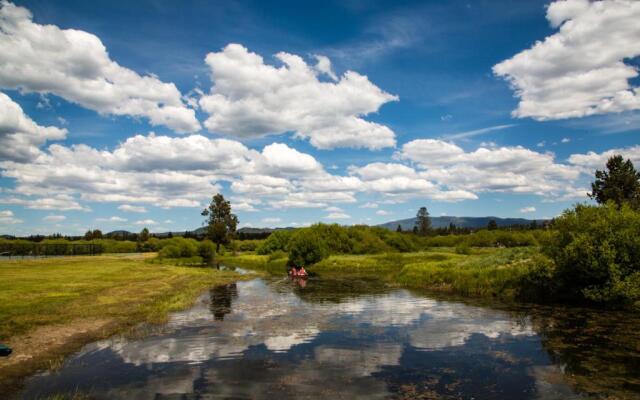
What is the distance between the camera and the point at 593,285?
109 ft

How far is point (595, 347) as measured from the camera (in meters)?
A: 23.0

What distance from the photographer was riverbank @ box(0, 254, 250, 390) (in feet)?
71.0

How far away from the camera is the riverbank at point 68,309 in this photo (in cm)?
2164

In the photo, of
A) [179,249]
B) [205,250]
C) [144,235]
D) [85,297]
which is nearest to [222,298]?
[85,297]

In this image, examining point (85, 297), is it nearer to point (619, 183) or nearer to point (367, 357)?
point (367, 357)

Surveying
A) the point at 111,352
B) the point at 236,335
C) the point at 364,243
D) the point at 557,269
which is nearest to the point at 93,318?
the point at 111,352

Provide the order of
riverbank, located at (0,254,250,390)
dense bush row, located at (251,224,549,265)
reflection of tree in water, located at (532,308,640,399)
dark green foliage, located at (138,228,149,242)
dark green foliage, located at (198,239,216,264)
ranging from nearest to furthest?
reflection of tree in water, located at (532,308,640,399)
riverbank, located at (0,254,250,390)
dense bush row, located at (251,224,549,265)
dark green foliage, located at (198,239,216,264)
dark green foliage, located at (138,228,149,242)

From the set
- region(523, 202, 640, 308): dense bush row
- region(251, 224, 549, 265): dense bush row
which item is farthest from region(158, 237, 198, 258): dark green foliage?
region(523, 202, 640, 308): dense bush row

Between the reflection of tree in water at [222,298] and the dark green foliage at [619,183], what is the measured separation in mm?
87244

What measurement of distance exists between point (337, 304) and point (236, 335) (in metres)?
15.1

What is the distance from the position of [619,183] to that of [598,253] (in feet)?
271

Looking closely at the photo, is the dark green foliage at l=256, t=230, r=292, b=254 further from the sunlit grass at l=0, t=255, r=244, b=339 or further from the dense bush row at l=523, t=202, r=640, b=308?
the dense bush row at l=523, t=202, r=640, b=308

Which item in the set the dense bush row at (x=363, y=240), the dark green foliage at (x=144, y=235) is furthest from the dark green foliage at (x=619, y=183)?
the dark green foliage at (x=144, y=235)

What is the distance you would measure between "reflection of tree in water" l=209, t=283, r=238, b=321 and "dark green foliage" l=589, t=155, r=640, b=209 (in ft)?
286
